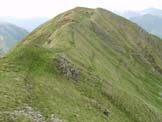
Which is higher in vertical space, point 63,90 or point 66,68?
point 66,68

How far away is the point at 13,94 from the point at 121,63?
Answer: 88.6 metres

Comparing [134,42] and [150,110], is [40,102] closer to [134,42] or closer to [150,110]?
[150,110]

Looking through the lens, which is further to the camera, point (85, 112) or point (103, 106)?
point (103, 106)

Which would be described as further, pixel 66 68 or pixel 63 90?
pixel 66 68

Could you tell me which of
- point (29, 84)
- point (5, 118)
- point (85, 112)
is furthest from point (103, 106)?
point (5, 118)

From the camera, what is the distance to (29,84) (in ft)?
168

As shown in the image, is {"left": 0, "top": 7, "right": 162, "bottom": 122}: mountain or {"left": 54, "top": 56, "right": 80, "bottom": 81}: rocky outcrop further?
{"left": 54, "top": 56, "right": 80, "bottom": 81}: rocky outcrop

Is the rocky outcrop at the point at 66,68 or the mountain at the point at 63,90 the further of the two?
the rocky outcrop at the point at 66,68

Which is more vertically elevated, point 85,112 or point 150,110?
point 85,112

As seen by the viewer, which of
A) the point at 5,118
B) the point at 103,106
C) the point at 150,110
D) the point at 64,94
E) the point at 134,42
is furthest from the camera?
the point at 134,42

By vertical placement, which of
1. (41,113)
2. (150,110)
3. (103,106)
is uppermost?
(41,113)

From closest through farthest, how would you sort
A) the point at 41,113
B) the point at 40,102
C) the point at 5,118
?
the point at 5,118, the point at 41,113, the point at 40,102

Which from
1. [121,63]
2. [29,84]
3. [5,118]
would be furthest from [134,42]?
[5,118]

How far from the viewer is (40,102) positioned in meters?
47.1
